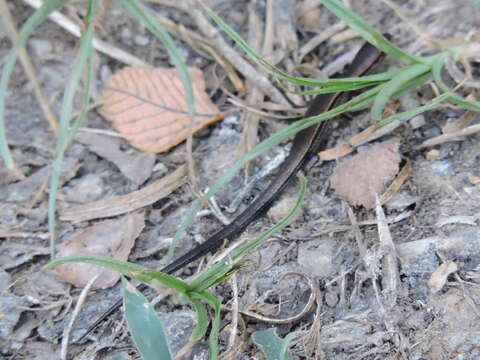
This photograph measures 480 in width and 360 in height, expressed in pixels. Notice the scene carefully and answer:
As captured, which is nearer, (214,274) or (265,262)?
(214,274)

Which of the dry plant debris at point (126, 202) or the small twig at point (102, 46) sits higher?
the small twig at point (102, 46)

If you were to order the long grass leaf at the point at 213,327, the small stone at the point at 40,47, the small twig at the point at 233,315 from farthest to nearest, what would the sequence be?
the small stone at the point at 40,47
the small twig at the point at 233,315
the long grass leaf at the point at 213,327

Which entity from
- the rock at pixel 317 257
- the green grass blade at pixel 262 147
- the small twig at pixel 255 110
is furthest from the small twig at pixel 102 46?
the rock at pixel 317 257

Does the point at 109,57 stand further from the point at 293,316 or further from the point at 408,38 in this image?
the point at 293,316

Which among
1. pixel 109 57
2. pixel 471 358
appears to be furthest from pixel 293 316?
pixel 109 57

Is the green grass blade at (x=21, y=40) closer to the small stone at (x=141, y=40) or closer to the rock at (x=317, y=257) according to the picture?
the small stone at (x=141, y=40)

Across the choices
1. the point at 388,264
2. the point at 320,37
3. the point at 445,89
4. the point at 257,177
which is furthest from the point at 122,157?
the point at 445,89

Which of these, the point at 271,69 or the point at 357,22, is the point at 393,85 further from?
the point at 271,69
